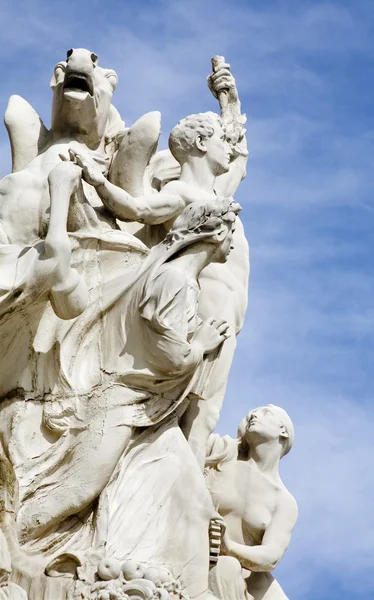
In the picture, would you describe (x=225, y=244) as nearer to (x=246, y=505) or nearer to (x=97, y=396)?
(x=97, y=396)

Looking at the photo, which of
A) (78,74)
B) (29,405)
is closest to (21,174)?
(78,74)

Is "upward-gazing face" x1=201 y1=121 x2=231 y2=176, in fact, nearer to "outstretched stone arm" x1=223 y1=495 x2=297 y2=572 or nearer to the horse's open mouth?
the horse's open mouth

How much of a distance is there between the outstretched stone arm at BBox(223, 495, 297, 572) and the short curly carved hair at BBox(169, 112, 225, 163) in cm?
240

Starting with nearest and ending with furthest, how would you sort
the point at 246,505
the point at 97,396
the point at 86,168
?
1. the point at 97,396
2. the point at 86,168
3. the point at 246,505

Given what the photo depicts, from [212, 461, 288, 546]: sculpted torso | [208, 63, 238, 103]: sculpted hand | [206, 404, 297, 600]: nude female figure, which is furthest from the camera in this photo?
[208, 63, 238, 103]: sculpted hand

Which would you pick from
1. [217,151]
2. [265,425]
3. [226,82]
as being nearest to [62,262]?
[217,151]

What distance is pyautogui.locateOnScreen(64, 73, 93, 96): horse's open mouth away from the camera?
41.7ft

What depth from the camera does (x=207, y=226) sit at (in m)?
12.4

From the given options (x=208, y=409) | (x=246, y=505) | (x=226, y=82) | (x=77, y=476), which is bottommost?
(x=77, y=476)

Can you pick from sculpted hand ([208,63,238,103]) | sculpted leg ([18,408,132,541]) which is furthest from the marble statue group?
sculpted hand ([208,63,238,103])

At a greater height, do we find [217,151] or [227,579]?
[217,151]

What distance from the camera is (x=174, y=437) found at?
12.3 metres

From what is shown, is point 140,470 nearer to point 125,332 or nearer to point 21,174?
point 125,332

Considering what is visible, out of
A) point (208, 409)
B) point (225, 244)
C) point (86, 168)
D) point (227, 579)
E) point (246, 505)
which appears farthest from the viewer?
point (246, 505)
